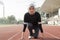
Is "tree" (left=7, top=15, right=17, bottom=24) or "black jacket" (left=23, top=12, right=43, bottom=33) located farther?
"tree" (left=7, top=15, right=17, bottom=24)

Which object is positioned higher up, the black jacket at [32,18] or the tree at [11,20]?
the tree at [11,20]

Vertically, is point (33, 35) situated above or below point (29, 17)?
below

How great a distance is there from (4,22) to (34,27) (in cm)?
8734

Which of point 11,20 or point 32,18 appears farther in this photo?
point 11,20

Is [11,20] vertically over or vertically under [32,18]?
over

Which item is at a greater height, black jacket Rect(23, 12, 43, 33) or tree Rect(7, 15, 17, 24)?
tree Rect(7, 15, 17, 24)

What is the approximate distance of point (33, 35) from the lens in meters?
6.81

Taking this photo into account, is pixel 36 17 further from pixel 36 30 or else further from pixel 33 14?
pixel 36 30

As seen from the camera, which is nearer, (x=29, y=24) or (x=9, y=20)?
(x=29, y=24)

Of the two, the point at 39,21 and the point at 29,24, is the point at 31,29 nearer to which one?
the point at 29,24

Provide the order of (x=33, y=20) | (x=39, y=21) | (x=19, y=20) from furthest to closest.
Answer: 1. (x=19, y=20)
2. (x=33, y=20)
3. (x=39, y=21)

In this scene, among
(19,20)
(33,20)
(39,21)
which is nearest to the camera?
(39,21)

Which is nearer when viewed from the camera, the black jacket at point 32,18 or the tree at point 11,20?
the black jacket at point 32,18

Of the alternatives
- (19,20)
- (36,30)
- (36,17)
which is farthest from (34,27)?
(19,20)
